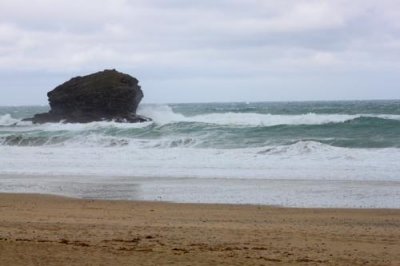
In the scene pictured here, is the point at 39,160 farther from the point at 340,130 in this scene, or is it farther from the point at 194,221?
the point at 340,130

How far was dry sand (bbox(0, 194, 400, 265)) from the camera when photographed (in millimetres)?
6645

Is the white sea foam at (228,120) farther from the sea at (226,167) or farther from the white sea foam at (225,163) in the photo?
the white sea foam at (225,163)

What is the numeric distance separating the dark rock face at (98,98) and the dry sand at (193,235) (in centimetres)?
3420

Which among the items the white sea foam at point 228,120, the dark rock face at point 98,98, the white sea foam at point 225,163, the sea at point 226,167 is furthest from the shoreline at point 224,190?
the dark rock face at point 98,98

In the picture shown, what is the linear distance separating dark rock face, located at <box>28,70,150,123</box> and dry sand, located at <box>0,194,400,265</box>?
112 ft

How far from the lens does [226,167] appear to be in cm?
1891

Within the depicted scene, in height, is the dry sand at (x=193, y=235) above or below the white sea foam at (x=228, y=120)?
below

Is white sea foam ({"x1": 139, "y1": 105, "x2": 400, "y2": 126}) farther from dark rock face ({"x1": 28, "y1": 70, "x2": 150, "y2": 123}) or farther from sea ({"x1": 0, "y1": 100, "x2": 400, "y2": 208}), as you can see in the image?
sea ({"x1": 0, "y1": 100, "x2": 400, "y2": 208})

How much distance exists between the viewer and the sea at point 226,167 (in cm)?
1335

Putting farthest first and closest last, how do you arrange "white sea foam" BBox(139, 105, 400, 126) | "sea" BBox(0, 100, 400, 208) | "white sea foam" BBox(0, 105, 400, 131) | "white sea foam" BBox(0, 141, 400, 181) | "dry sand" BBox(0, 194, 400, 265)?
"white sea foam" BBox(139, 105, 400, 126) → "white sea foam" BBox(0, 105, 400, 131) → "white sea foam" BBox(0, 141, 400, 181) → "sea" BBox(0, 100, 400, 208) → "dry sand" BBox(0, 194, 400, 265)

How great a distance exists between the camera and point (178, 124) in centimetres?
3834

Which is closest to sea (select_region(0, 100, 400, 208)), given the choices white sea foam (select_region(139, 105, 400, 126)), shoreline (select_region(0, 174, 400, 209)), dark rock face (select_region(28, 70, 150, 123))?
shoreline (select_region(0, 174, 400, 209))

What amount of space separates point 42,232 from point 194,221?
8.29ft

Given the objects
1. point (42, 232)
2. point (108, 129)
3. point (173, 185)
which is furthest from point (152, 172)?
point (108, 129)
